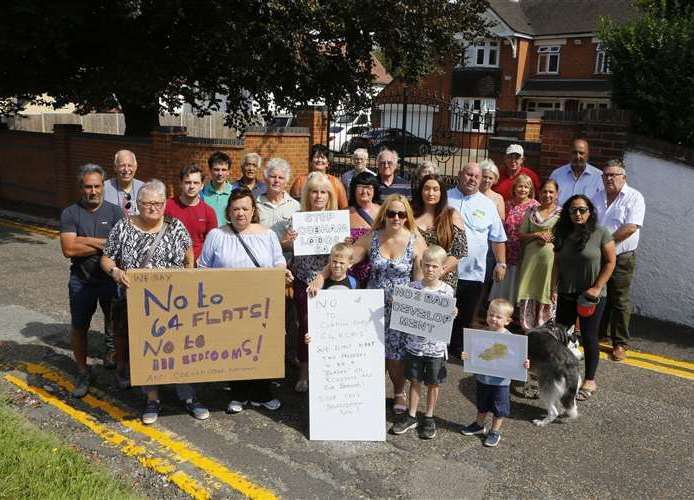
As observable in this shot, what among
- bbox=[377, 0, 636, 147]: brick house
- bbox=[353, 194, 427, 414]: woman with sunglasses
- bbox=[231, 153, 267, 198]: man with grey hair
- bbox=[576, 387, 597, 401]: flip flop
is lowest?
bbox=[576, 387, 597, 401]: flip flop

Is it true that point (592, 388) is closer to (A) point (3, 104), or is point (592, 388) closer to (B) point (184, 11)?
(B) point (184, 11)

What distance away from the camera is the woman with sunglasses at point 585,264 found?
5.25m

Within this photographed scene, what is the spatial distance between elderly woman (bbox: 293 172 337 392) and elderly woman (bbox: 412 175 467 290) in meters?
0.77

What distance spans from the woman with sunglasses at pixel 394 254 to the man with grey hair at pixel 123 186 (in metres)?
2.32

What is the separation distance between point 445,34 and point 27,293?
26.2 feet

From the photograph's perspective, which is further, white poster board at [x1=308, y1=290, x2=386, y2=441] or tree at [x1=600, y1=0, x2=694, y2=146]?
tree at [x1=600, y1=0, x2=694, y2=146]

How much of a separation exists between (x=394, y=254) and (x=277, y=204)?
1291 mm

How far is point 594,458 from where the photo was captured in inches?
174

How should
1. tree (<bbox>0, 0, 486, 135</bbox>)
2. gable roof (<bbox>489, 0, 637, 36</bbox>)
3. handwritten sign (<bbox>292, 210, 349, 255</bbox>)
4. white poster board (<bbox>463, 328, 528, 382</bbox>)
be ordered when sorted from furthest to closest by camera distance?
gable roof (<bbox>489, 0, 637, 36</bbox>) → tree (<bbox>0, 0, 486, 135</bbox>) → handwritten sign (<bbox>292, 210, 349, 255</bbox>) → white poster board (<bbox>463, 328, 528, 382</bbox>)

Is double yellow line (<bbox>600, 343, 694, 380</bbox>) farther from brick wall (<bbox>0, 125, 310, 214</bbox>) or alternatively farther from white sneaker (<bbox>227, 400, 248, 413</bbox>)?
brick wall (<bbox>0, 125, 310, 214</bbox>)

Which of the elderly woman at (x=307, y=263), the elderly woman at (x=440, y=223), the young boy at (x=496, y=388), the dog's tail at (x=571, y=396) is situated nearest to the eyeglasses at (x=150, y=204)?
the elderly woman at (x=307, y=263)

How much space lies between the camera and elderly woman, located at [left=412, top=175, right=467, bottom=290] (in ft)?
17.6

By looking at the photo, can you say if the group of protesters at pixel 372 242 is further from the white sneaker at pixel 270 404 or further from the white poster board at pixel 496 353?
the white poster board at pixel 496 353

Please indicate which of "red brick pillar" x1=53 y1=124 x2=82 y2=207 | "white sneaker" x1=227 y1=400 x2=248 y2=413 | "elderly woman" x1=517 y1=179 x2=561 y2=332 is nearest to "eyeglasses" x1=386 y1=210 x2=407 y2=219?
"elderly woman" x1=517 y1=179 x2=561 y2=332
